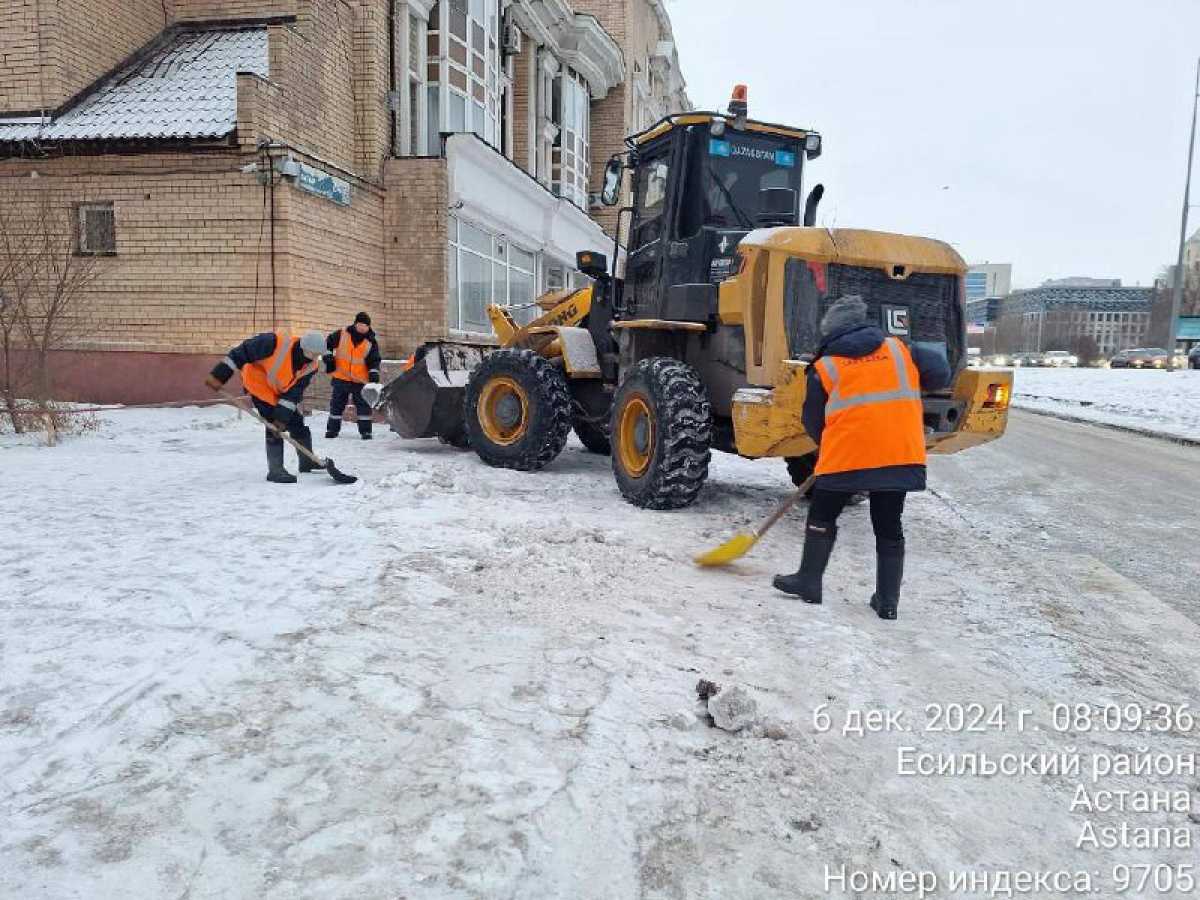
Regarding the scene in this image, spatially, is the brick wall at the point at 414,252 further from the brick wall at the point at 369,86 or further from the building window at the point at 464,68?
the building window at the point at 464,68

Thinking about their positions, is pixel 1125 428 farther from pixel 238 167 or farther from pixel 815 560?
pixel 238 167

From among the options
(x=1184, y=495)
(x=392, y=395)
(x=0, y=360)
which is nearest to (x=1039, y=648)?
(x=1184, y=495)

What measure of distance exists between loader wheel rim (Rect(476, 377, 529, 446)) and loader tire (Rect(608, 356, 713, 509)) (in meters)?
1.52

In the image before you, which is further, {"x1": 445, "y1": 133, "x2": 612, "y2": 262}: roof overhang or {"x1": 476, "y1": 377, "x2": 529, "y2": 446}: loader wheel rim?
{"x1": 445, "y1": 133, "x2": 612, "y2": 262}: roof overhang

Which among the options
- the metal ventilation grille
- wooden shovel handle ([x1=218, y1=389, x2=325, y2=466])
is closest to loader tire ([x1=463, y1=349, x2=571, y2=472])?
wooden shovel handle ([x1=218, y1=389, x2=325, y2=466])

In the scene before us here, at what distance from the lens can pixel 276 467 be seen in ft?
22.3

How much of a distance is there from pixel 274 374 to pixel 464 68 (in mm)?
12273

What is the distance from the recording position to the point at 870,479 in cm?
395

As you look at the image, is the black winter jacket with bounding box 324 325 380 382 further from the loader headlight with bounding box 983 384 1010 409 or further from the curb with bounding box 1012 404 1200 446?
the curb with bounding box 1012 404 1200 446

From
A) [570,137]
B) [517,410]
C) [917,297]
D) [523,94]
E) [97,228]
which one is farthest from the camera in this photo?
[570,137]

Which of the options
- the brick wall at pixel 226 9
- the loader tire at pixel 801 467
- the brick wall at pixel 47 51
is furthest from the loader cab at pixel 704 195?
the brick wall at pixel 47 51

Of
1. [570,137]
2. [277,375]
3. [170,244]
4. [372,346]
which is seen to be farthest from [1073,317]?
[277,375]

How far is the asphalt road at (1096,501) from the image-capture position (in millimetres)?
5277

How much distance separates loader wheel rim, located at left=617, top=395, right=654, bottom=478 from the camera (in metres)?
6.36
